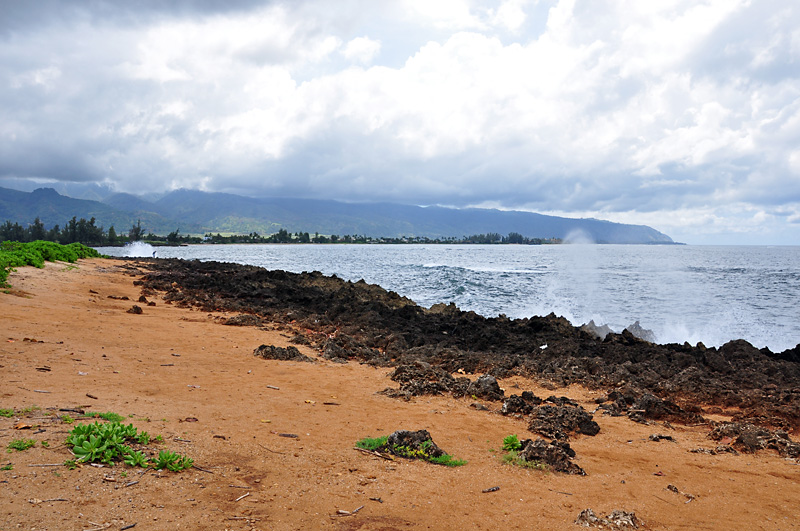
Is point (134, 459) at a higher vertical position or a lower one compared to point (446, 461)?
higher

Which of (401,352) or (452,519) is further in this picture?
(401,352)

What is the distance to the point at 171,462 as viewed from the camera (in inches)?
205

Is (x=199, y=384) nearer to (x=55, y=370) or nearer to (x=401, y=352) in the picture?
(x=55, y=370)

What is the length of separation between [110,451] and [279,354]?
758cm

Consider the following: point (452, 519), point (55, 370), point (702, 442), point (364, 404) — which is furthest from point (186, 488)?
point (702, 442)

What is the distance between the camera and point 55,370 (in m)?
8.52

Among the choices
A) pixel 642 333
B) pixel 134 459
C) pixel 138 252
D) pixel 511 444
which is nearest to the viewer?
pixel 134 459

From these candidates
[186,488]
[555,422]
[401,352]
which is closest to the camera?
[186,488]

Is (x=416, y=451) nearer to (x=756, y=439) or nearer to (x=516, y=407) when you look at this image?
(x=516, y=407)

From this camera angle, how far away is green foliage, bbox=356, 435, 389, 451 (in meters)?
6.66

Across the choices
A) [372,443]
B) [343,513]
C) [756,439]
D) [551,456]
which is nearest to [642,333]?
[756,439]

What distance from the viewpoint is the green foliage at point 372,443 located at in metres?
6.66

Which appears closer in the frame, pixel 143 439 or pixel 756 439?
pixel 143 439

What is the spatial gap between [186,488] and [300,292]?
22.0m
